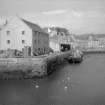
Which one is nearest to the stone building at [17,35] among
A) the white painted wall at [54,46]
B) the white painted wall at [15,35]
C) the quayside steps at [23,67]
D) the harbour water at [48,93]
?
the white painted wall at [15,35]

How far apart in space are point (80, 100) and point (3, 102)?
7.02m

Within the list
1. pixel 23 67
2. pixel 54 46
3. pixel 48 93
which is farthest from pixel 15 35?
pixel 48 93

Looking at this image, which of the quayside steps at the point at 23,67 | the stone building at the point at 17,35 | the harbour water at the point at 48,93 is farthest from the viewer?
the stone building at the point at 17,35

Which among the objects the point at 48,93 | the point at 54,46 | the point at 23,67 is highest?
the point at 54,46

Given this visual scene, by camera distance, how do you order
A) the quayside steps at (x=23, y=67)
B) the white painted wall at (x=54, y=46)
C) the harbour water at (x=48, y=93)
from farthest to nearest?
the white painted wall at (x=54, y=46) < the quayside steps at (x=23, y=67) < the harbour water at (x=48, y=93)

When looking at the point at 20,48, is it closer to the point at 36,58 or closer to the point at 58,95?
the point at 36,58

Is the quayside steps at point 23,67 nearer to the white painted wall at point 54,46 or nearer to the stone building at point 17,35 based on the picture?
the stone building at point 17,35

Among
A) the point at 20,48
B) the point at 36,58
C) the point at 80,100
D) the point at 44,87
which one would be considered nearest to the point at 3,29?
the point at 20,48

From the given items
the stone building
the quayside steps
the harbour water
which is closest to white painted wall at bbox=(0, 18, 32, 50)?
the stone building

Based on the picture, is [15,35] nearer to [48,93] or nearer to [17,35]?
[17,35]

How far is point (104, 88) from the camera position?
20953mm

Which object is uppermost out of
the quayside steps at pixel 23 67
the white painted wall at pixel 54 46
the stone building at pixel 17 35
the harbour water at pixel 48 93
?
the stone building at pixel 17 35

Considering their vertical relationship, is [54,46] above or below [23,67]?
above

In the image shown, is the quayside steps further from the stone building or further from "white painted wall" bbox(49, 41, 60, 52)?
"white painted wall" bbox(49, 41, 60, 52)
